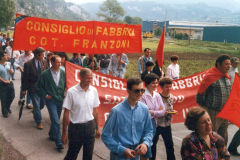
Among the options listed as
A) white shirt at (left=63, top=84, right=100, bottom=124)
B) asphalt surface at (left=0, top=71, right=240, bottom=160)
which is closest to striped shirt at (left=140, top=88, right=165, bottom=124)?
white shirt at (left=63, top=84, right=100, bottom=124)

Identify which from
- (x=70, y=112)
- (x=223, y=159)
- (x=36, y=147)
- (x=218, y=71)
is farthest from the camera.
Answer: (x=36, y=147)

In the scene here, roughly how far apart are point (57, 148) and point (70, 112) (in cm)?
162

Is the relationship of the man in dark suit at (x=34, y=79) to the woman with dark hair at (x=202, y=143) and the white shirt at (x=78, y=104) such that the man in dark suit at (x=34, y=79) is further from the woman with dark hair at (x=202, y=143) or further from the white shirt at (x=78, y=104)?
the woman with dark hair at (x=202, y=143)

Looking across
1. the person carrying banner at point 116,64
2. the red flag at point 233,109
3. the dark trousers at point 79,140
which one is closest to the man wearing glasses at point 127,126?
the dark trousers at point 79,140

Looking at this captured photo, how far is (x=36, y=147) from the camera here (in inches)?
211

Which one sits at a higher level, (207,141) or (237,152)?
(207,141)

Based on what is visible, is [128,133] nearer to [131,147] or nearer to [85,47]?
[131,147]

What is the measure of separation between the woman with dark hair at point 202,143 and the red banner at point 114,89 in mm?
2976

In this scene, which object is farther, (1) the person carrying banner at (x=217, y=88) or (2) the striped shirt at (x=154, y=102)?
(1) the person carrying banner at (x=217, y=88)

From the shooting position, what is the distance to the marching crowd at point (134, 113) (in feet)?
8.74

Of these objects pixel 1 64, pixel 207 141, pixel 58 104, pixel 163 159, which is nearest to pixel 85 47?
pixel 58 104

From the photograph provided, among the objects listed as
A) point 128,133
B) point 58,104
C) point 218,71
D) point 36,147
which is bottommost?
point 36,147

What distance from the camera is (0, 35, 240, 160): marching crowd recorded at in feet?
8.74

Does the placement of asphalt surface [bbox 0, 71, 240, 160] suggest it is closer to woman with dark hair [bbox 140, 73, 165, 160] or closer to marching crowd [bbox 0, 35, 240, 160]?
marching crowd [bbox 0, 35, 240, 160]
